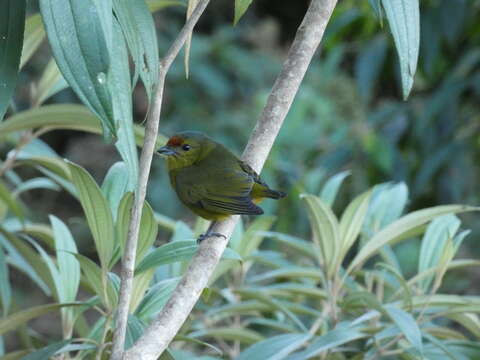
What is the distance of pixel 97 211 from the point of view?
4.42 ft

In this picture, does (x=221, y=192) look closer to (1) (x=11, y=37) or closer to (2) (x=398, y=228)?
(2) (x=398, y=228)

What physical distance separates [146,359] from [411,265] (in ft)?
12.0

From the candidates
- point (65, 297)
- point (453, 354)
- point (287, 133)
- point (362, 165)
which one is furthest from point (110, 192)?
point (287, 133)

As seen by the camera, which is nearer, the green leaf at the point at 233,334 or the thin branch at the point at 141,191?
the thin branch at the point at 141,191

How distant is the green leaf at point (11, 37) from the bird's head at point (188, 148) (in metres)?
1.30

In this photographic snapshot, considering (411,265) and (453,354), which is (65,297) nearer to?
(453,354)

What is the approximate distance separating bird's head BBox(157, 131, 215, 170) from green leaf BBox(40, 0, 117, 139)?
1407 millimetres

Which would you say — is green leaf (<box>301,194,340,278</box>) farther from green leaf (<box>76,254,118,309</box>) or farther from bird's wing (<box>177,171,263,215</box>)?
green leaf (<box>76,254,118,309</box>)

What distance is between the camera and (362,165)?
3992 millimetres

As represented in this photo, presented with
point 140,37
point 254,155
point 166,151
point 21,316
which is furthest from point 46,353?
point 166,151

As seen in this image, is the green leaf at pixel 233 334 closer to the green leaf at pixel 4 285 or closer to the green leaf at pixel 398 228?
the green leaf at pixel 398 228

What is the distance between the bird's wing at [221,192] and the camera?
194cm

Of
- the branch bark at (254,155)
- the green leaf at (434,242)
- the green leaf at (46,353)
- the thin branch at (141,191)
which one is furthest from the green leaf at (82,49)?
the green leaf at (434,242)

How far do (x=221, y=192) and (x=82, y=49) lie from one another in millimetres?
1215
